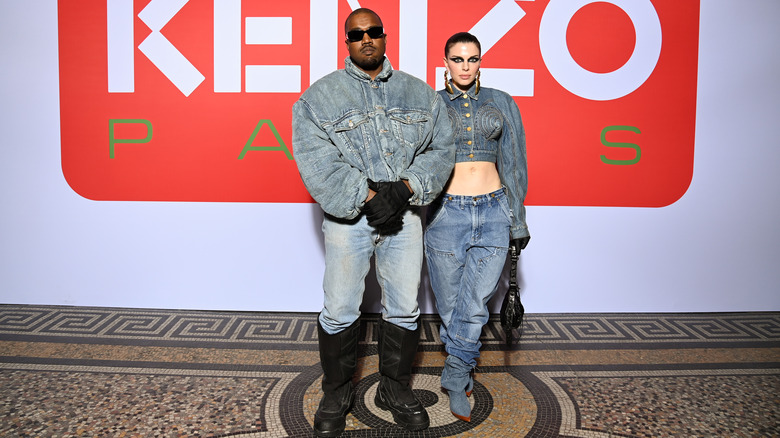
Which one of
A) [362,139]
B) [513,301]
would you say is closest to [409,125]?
[362,139]

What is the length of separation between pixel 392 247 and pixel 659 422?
4.28 ft

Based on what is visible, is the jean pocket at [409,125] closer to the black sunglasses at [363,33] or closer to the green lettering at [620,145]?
the black sunglasses at [363,33]

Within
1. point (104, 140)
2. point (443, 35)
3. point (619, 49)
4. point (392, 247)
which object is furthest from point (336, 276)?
point (619, 49)

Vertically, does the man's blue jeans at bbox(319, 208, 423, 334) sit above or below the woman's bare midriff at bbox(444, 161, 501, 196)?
below

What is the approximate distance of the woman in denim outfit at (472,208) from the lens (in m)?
2.10

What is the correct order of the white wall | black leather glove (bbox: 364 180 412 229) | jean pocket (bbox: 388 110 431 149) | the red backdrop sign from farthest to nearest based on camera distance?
the white wall
the red backdrop sign
jean pocket (bbox: 388 110 431 149)
black leather glove (bbox: 364 180 412 229)

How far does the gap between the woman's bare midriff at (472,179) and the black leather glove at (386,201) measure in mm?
364

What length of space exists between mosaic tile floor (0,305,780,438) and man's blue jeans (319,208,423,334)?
1.54 feet

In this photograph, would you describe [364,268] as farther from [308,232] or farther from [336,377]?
[308,232]

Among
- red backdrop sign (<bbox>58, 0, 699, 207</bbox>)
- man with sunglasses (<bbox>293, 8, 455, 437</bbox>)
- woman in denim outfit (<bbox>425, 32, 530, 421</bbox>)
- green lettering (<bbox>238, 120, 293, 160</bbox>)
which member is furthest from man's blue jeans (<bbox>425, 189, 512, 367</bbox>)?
green lettering (<bbox>238, 120, 293, 160</bbox>)

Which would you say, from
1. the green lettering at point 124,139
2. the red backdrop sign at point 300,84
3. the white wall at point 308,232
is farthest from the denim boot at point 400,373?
the green lettering at point 124,139

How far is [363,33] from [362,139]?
1.24 ft

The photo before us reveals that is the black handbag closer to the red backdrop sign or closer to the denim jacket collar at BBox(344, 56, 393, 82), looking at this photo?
the denim jacket collar at BBox(344, 56, 393, 82)

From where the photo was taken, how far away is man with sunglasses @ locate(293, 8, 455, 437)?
1806 millimetres
